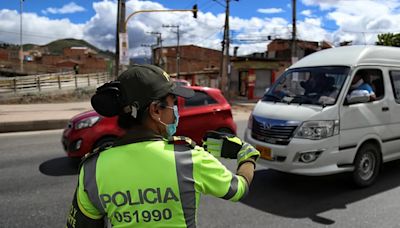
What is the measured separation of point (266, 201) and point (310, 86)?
2.00 metres

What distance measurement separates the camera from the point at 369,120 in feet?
18.4

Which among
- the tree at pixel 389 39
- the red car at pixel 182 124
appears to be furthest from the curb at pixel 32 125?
the tree at pixel 389 39

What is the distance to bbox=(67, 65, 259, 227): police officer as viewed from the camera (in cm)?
156

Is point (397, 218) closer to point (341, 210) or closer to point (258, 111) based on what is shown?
point (341, 210)

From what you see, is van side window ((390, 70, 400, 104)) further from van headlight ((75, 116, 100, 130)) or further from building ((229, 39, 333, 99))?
building ((229, 39, 333, 99))

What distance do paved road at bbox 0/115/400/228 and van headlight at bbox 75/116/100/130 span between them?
77 centimetres

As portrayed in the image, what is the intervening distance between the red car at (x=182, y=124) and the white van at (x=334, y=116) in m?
1.76

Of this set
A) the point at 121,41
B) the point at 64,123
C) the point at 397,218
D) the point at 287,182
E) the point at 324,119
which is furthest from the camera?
the point at 121,41

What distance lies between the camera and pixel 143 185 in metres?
1.55

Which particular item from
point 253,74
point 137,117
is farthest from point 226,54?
point 137,117

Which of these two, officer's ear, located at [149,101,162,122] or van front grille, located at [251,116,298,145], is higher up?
officer's ear, located at [149,101,162,122]

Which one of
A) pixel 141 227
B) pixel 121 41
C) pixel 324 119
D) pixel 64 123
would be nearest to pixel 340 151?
pixel 324 119

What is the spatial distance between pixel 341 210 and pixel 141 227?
3825 millimetres

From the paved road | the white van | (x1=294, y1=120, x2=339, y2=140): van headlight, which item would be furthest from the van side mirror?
the paved road
